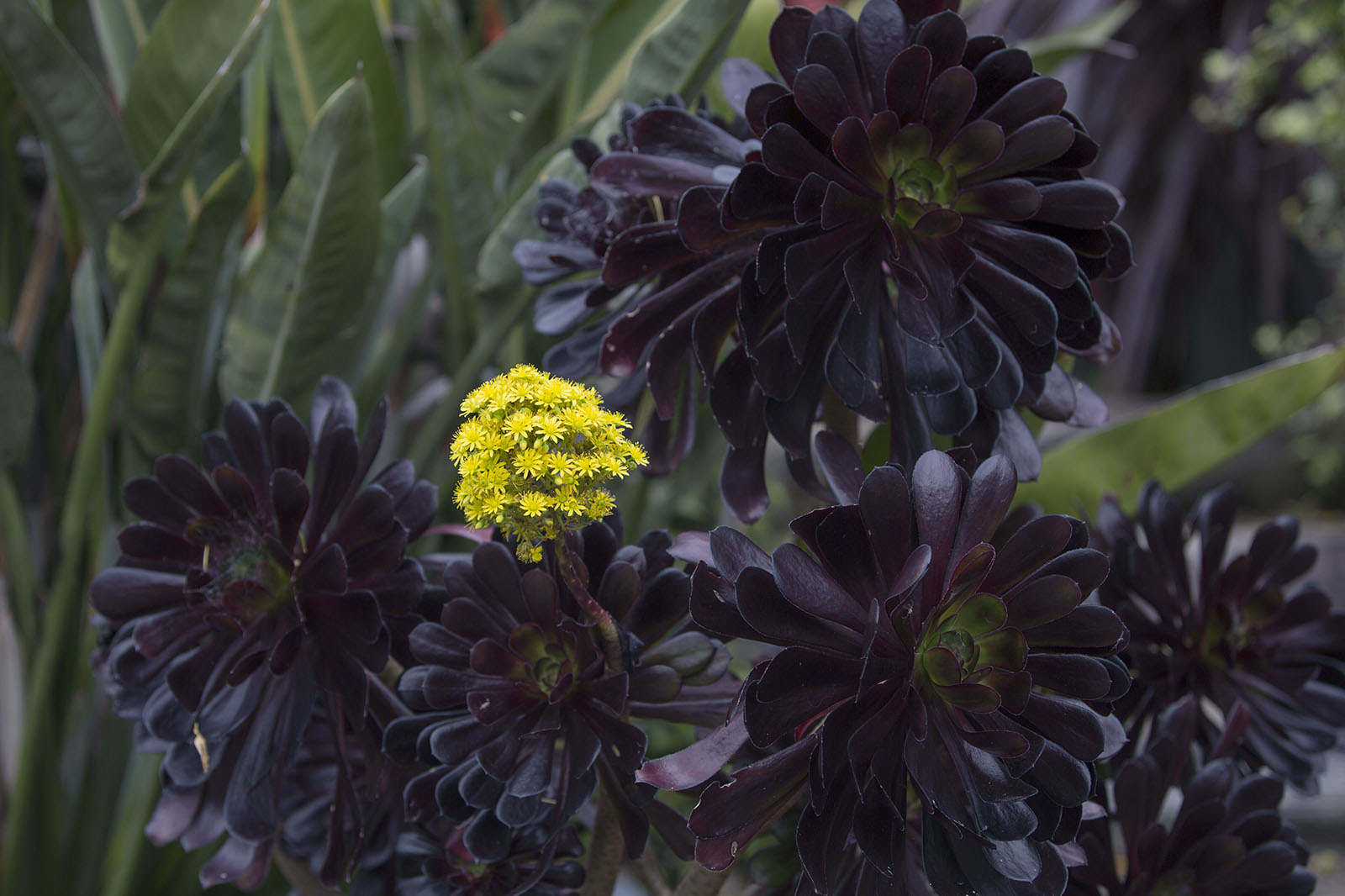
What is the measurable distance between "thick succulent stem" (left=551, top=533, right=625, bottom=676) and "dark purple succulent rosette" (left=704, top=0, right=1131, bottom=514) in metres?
0.10

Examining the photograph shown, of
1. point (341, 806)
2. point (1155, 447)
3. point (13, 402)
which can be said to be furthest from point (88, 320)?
point (1155, 447)

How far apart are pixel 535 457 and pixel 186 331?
42cm

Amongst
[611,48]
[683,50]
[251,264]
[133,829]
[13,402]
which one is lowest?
[133,829]

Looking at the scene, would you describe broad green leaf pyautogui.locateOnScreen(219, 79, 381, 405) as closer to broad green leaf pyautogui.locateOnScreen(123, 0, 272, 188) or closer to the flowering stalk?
broad green leaf pyautogui.locateOnScreen(123, 0, 272, 188)

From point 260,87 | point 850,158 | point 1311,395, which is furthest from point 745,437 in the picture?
point 260,87

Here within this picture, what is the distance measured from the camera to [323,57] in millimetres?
656

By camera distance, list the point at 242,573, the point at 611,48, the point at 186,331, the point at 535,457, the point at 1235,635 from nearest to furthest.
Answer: the point at 535,457 < the point at 242,573 < the point at 1235,635 < the point at 186,331 < the point at 611,48

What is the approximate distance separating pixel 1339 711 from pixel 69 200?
0.84 meters

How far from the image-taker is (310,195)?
0.55 m

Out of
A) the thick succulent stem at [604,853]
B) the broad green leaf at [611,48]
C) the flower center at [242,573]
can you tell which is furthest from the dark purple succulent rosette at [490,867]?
the broad green leaf at [611,48]

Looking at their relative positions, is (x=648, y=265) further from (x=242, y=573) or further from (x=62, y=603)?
(x=62, y=603)

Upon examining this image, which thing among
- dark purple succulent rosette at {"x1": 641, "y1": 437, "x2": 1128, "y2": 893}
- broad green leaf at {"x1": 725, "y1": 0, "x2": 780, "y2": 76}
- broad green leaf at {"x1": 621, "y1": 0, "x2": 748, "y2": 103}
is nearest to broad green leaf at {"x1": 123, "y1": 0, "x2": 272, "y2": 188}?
broad green leaf at {"x1": 621, "y1": 0, "x2": 748, "y2": 103}

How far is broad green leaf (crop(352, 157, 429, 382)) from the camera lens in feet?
1.97

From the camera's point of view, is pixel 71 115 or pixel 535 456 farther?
pixel 71 115
